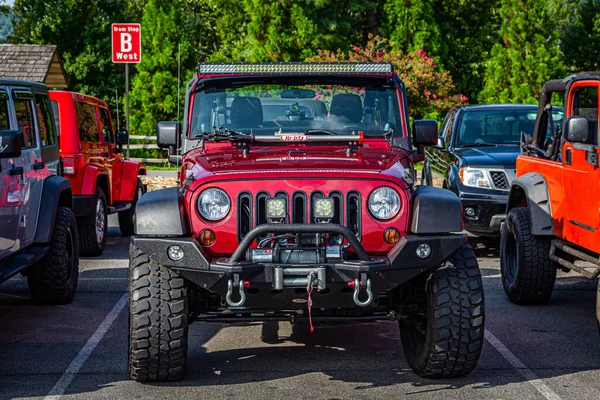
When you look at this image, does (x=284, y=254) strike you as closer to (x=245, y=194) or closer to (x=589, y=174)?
(x=245, y=194)

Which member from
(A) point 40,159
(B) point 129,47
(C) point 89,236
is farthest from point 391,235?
(B) point 129,47

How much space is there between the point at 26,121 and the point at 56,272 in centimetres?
133

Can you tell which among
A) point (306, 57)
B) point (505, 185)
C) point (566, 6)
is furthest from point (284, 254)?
point (566, 6)

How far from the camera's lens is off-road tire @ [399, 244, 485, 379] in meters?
5.70

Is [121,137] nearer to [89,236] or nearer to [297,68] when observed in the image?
[89,236]

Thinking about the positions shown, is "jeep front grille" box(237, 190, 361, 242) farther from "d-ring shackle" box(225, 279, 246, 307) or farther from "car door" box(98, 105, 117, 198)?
"car door" box(98, 105, 117, 198)

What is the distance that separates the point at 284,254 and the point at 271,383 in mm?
946

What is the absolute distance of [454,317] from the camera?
5.69 meters

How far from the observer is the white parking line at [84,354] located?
5.80 m

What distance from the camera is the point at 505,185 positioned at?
36.3 feet

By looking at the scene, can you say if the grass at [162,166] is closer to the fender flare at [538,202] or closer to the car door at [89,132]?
the car door at [89,132]

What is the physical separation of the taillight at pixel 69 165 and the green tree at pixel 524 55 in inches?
862

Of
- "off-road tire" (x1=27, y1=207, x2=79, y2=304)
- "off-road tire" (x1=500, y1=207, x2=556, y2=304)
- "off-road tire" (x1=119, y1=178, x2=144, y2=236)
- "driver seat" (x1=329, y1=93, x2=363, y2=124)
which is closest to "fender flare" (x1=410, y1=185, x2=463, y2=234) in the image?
"driver seat" (x1=329, y1=93, x2=363, y2=124)

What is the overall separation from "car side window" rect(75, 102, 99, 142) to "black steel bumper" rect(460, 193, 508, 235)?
14.9 feet
